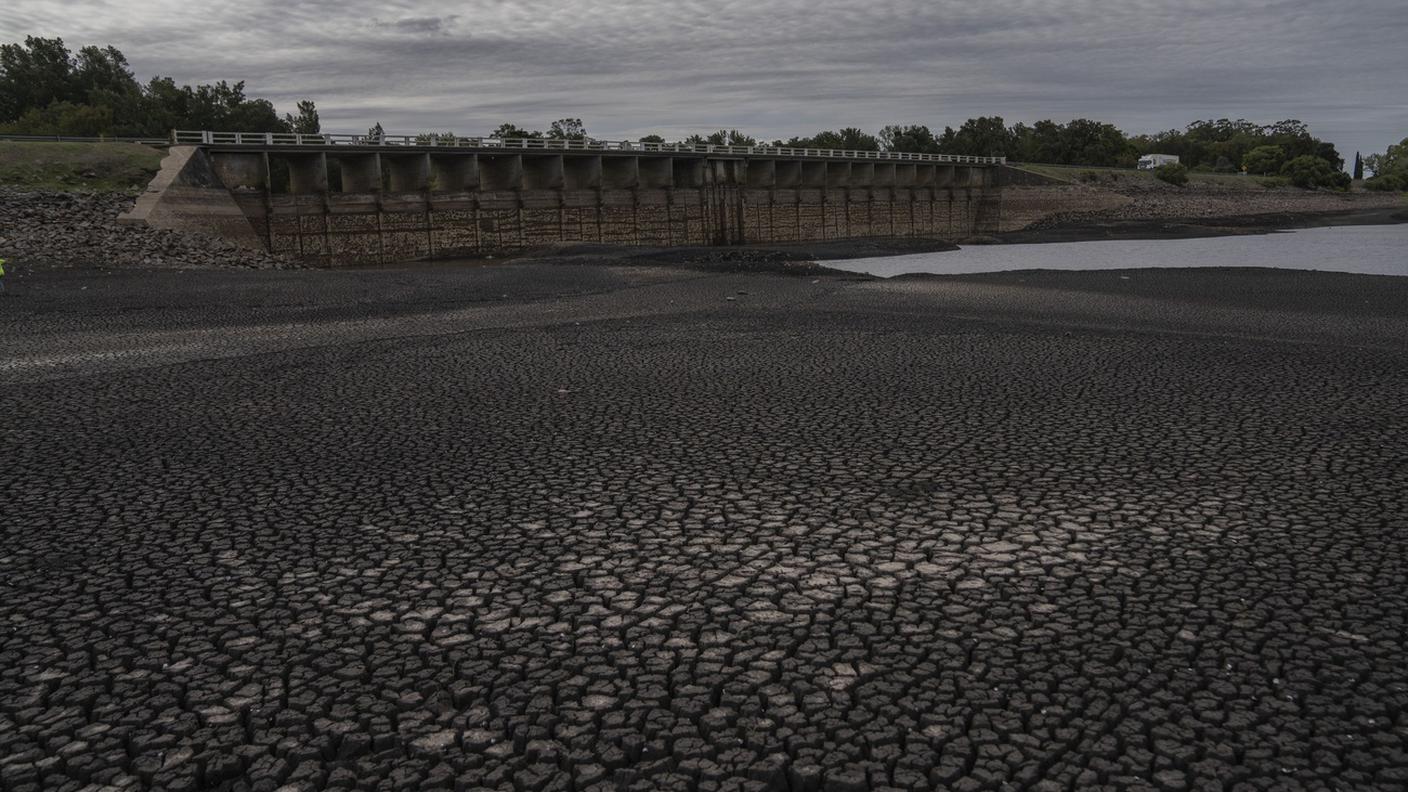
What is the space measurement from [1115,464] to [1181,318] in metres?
13.5

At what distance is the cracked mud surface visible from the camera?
3.90m

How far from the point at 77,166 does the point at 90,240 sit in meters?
12.9

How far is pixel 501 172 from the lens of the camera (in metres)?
60.5

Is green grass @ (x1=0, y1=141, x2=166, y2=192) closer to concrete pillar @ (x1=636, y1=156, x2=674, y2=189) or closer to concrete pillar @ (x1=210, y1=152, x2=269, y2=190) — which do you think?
concrete pillar @ (x1=210, y1=152, x2=269, y2=190)

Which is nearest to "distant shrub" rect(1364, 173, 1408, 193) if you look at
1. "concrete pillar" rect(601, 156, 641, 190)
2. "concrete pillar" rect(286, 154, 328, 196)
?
"concrete pillar" rect(601, 156, 641, 190)

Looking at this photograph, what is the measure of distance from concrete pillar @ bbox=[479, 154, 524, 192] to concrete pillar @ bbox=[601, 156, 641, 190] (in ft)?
24.4

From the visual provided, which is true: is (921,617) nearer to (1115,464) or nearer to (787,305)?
(1115,464)

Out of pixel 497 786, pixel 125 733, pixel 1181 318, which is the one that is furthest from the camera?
pixel 1181 318

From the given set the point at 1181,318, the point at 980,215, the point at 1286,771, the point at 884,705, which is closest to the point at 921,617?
the point at 884,705

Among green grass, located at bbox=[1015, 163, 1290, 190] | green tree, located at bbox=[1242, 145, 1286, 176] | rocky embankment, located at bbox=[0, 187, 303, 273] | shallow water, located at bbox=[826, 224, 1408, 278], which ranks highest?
green tree, located at bbox=[1242, 145, 1286, 176]

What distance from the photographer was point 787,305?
22.4 meters

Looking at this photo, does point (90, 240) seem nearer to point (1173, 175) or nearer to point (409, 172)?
point (409, 172)

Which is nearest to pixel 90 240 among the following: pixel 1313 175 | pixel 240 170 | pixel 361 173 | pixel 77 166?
pixel 77 166

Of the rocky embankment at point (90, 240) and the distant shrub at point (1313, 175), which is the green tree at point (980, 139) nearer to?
the distant shrub at point (1313, 175)
